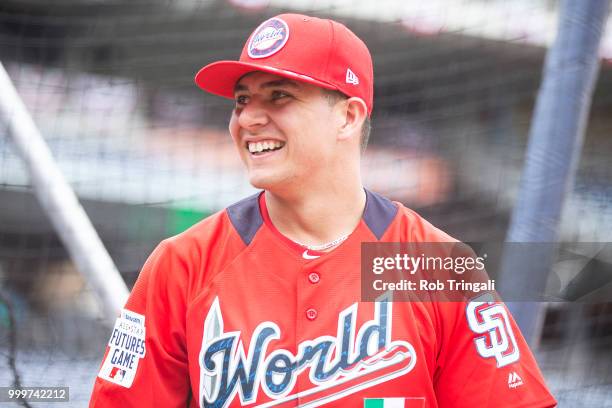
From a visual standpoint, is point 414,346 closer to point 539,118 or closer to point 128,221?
point 539,118

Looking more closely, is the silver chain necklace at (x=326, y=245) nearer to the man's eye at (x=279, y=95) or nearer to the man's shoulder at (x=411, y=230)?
the man's shoulder at (x=411, y=230)

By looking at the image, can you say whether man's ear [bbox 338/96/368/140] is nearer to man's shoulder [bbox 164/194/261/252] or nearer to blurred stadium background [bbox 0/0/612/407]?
man's shoulder [bbox 164/194/261/252]

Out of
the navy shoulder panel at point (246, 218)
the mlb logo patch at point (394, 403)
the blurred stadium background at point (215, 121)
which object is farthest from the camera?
the blurred stadium background at point (215, 121)

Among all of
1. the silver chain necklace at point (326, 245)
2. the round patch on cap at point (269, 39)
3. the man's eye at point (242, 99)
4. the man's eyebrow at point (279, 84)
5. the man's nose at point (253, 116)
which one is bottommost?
the silver chain necklace at point (326, 245)

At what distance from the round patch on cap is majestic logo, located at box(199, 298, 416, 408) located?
1.54ft

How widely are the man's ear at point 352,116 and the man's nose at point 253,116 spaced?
0.15 metres

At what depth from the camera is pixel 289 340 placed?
145 centimetres

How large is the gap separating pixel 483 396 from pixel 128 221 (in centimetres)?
203

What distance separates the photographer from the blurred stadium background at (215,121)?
316 centimetres

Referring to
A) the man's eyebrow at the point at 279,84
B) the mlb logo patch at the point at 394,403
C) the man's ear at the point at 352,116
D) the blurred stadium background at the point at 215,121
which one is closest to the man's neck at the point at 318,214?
the man's ear at the point at 352,116

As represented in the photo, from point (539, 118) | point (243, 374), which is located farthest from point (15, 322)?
point (539, 118)

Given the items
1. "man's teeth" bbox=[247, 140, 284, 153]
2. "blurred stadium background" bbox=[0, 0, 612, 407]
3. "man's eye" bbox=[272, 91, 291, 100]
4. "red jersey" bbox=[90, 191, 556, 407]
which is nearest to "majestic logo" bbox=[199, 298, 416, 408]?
"red jersey" bbox=[90, 191, 556, 407]

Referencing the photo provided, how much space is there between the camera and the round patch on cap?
1457mm

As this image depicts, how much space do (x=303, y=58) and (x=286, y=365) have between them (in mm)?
563
